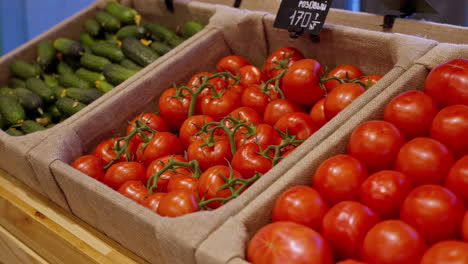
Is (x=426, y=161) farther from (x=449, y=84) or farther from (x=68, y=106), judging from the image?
(x=68, y=106)

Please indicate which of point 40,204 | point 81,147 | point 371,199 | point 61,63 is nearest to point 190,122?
point 81,147

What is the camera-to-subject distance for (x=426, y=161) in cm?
104

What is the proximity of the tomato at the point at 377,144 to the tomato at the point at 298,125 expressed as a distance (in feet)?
0.89

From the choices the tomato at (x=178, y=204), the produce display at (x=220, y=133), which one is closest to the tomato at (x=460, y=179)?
the produce display at (x=220, y=133)

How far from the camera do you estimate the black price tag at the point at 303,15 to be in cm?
171

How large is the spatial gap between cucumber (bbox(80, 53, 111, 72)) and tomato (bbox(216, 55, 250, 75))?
0.67 meters

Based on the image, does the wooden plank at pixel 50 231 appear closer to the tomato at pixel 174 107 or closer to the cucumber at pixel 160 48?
the tomato at pixel 174 107

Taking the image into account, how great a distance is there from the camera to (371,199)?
103cm

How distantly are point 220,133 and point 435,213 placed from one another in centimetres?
77

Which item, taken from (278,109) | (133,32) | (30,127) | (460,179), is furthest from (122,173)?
(133,32)

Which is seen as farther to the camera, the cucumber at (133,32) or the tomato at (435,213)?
the cucumber at (133,32)

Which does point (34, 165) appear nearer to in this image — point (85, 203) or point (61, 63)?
point (85, 203)

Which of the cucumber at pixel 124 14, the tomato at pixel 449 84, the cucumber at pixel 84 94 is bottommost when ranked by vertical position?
the cucumber at pixel 84 94

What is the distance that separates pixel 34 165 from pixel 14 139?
0.17 m
